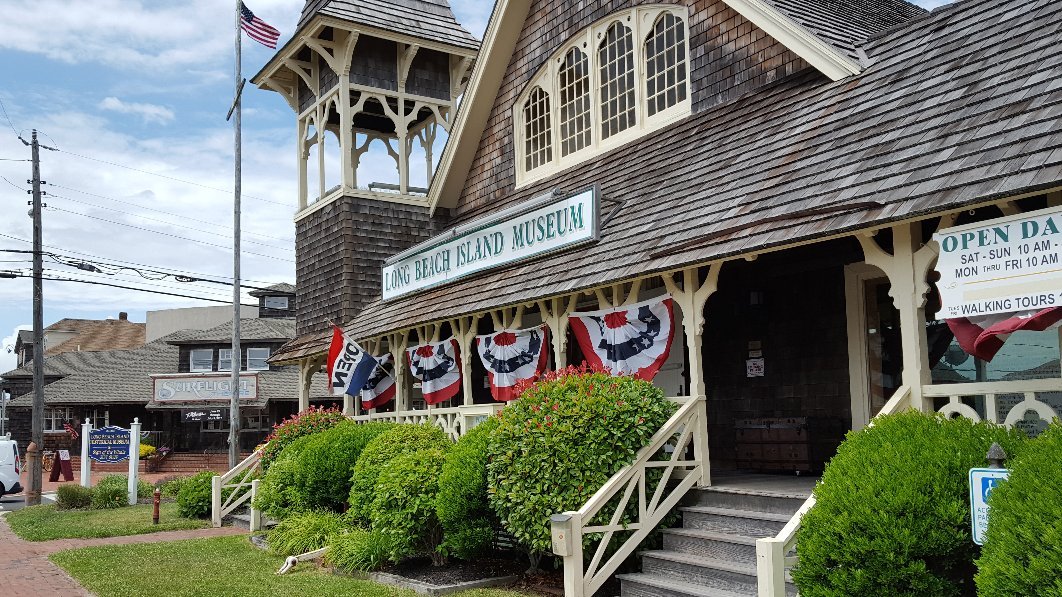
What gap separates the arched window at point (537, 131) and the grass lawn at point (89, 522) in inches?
368

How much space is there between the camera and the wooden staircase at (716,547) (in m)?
8.17

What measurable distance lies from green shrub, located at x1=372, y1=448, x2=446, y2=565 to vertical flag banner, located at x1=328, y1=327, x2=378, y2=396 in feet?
19.2

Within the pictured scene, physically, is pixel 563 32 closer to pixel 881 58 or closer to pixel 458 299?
pixel 458 299

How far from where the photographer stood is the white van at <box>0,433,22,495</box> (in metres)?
26.3

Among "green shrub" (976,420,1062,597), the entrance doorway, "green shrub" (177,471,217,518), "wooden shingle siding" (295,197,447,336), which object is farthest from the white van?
"green shrub" (976,420,1062,597)

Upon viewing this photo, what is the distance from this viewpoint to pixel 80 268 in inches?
1179

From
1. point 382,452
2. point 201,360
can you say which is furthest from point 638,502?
point 201,360

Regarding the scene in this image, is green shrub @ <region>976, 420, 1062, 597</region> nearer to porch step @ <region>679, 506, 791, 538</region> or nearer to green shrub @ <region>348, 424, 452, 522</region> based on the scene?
porch step @ <region>679, 506, 791, 538</region>

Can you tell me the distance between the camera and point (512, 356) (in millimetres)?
13781

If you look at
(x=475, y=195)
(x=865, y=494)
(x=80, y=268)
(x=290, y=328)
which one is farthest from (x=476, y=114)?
(x=290, y=328)

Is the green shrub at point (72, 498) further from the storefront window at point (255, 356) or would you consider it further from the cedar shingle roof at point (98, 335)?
the cedar shingle roof at point (98, 335)

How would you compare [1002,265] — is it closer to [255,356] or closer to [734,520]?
[734,520]

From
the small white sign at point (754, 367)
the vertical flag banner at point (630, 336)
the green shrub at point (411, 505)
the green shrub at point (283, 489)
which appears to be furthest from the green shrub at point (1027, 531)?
the green shrub at point (283, 489)

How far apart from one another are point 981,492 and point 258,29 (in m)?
23.2
